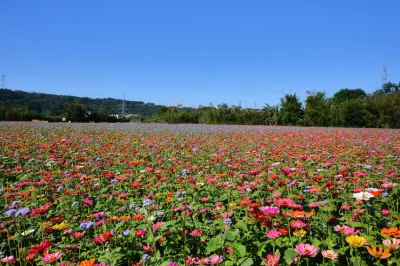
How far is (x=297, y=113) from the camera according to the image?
28.0 metres

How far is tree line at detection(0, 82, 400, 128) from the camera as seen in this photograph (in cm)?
2264

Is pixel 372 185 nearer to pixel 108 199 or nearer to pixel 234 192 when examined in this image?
pixel 234 192

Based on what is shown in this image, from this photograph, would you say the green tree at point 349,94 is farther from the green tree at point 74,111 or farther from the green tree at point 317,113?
the green tree at point 74,111

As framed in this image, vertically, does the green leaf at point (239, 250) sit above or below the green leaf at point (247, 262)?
below

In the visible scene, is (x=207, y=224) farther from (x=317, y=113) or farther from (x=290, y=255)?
(x=317, y=113)

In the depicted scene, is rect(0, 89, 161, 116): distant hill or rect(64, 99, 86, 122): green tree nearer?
rect(64, 99, 86, 122): green tree

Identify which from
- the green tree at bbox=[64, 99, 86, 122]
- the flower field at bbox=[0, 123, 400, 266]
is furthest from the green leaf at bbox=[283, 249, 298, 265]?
the green tree at bbox=[64, 99, 86, 122]

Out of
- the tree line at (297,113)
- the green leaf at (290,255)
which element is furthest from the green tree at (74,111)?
the green leaf at (290,255)

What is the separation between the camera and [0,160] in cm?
454

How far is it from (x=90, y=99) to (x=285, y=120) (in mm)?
63435

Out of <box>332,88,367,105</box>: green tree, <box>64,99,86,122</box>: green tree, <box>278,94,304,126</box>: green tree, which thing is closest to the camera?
<box>278,94,304,126</box>: green tree

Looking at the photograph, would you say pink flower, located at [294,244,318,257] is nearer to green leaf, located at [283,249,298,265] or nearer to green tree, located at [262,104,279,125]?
green leaf, located at [283,249,298,265]

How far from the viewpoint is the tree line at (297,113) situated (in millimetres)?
22642

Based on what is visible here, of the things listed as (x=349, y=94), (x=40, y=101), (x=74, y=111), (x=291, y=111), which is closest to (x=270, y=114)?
(x=291, y=111)
